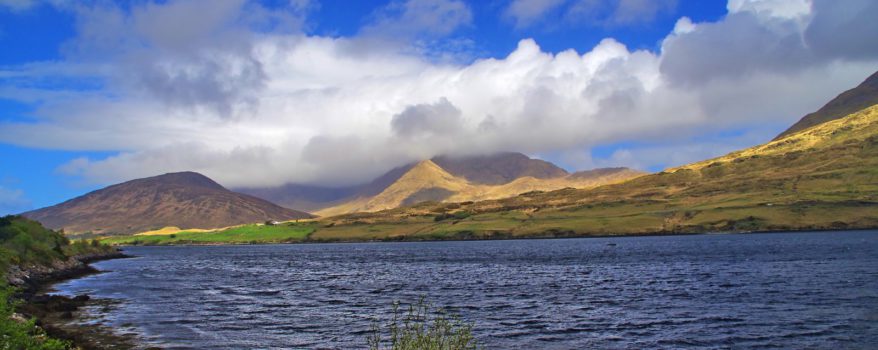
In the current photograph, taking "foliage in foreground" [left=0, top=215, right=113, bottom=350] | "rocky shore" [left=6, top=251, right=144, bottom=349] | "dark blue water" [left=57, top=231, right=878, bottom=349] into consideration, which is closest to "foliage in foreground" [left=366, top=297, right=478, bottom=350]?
"dark blue water" [left=57, top=231, right=878, bottom=349]

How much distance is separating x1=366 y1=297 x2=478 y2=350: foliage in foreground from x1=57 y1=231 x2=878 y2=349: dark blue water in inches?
96.8

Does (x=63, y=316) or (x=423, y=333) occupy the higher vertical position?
(x=63, y=316)

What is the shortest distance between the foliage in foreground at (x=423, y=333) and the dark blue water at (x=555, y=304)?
2.46m

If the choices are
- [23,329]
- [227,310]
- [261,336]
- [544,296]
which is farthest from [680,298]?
[23,329]

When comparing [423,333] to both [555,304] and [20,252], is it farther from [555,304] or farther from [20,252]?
[20,252]

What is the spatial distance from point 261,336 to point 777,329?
41.1 m

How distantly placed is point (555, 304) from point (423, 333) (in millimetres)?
28689

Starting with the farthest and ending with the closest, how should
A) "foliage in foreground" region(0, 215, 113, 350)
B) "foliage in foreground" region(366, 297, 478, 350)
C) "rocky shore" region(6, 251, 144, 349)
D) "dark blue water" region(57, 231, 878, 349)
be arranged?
"dark blue water" region(57, 231, 878, 349) < "rocky shore" region(6, 251, 144, 349) < "foliage in foreground" region(0, 215, 113, 350) < "foliage in foreground" region(366, 297, 478, 350)

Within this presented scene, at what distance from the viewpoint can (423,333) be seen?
1564 inches

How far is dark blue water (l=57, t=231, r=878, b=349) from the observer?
45.2m

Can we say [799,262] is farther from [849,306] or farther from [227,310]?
[227,310]

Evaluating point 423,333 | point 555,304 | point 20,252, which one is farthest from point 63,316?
point 20,252

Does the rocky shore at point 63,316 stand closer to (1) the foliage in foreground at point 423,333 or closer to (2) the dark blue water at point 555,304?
(2) the dark blue water at point 555,304

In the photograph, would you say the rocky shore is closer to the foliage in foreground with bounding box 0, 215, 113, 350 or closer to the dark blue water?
the foliage in foreground with bounding box 0, 215, 113, 350
